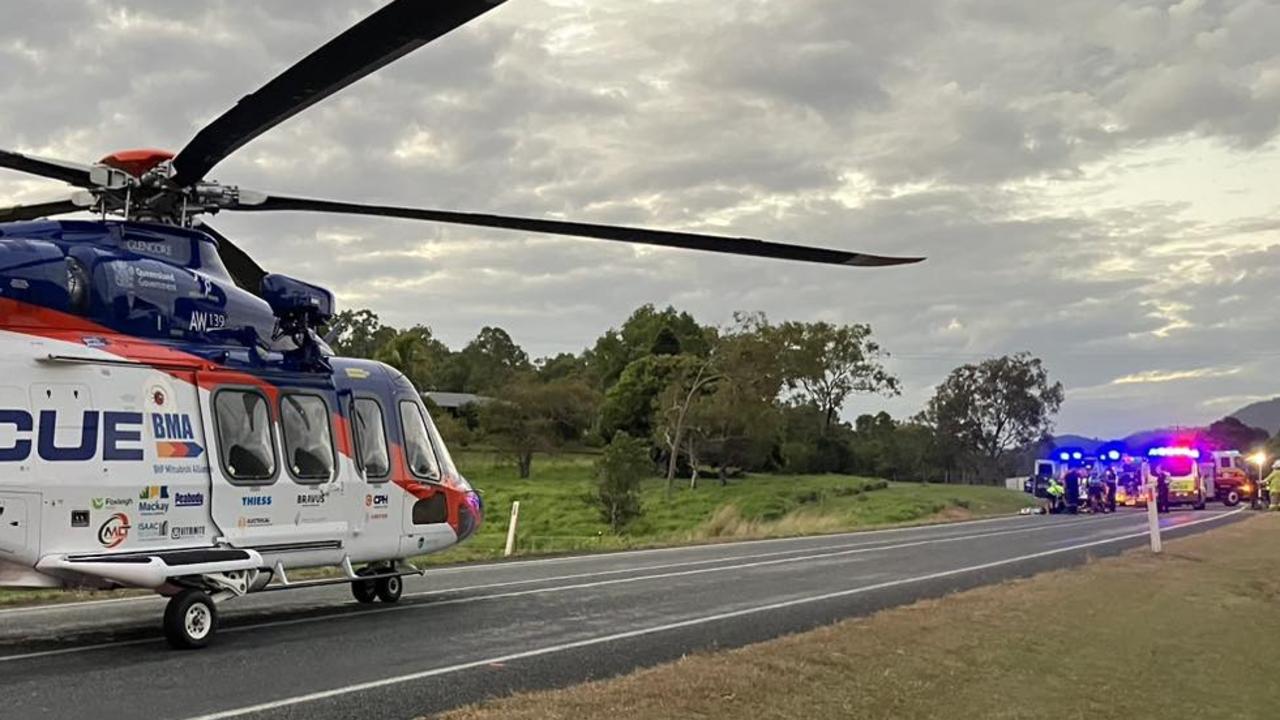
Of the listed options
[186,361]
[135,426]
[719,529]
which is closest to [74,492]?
[135,426]

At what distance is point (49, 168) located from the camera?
8945 mm

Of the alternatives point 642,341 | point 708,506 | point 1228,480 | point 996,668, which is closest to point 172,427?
point 996,668

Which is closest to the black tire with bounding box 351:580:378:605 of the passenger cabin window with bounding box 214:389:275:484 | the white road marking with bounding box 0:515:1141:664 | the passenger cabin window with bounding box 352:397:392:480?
the white road marking with bounding box 0:515:1141:664

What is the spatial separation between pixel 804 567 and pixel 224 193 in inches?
452

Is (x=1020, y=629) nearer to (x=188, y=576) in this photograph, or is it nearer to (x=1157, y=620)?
(x=1157, y=620)

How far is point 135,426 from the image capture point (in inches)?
363

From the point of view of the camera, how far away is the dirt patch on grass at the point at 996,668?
24.3ft

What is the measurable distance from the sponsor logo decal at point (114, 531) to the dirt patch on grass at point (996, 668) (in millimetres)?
3836

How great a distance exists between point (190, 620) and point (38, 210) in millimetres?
4135

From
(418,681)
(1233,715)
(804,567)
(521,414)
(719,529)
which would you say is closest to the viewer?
(418,681)

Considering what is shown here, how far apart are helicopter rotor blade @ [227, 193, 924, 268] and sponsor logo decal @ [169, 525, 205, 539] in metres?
2.98

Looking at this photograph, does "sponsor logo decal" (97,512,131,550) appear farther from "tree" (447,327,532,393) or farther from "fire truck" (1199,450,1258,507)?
"tree" (447,327,532,393)

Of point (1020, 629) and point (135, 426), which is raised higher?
point (135, 426)

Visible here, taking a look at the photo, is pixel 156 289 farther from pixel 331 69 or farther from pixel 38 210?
pixel 331 69
